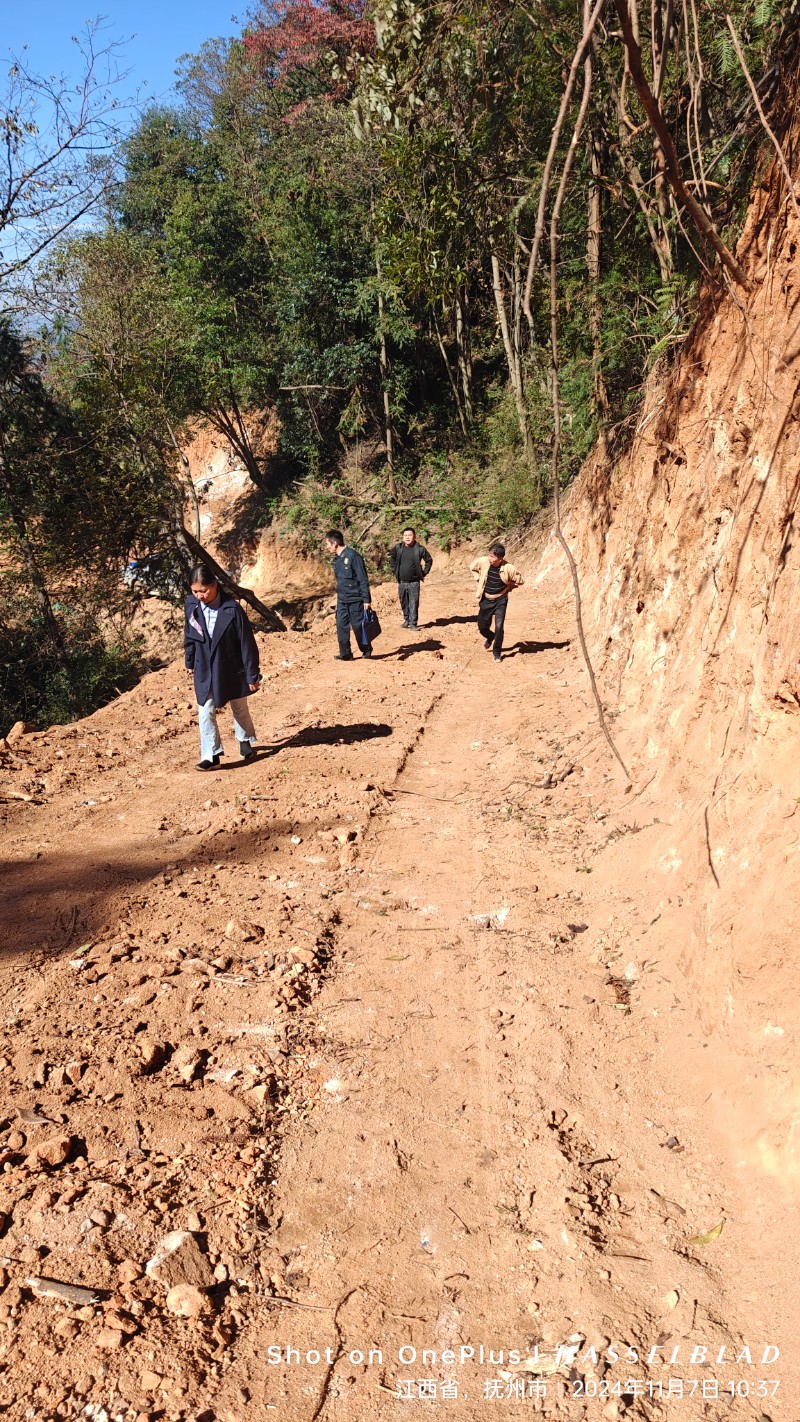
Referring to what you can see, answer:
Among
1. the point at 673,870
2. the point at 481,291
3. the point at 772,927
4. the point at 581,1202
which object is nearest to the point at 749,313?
the point at 673,870

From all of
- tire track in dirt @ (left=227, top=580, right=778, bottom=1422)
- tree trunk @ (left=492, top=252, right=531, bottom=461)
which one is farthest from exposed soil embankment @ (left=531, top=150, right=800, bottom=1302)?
tree trunk @ (left=492, top=252, right=531, bottom=461)

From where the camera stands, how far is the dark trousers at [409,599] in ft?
42.1

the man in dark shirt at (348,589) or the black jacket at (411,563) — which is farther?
the black jacket at (411,563)

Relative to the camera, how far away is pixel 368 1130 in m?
3.46

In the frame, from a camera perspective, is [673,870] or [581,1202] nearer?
[581,1202]

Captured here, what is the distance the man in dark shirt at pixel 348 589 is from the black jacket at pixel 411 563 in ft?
4.89

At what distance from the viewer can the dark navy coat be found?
7.00 meters

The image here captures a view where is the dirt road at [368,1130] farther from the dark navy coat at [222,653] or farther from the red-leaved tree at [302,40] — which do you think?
the red-leaved tree at [302,40]

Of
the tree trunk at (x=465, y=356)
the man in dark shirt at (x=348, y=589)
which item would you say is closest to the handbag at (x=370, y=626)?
the man in dark shirt at (x=348, y=589)

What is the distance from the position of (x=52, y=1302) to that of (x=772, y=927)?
2.93 metres

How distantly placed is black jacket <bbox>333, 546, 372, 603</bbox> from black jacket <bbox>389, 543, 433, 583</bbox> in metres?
1.61

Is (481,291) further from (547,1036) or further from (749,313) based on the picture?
(547,1036)

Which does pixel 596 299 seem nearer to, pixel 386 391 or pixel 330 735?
pixel 330 735

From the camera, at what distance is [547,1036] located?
402 cm
